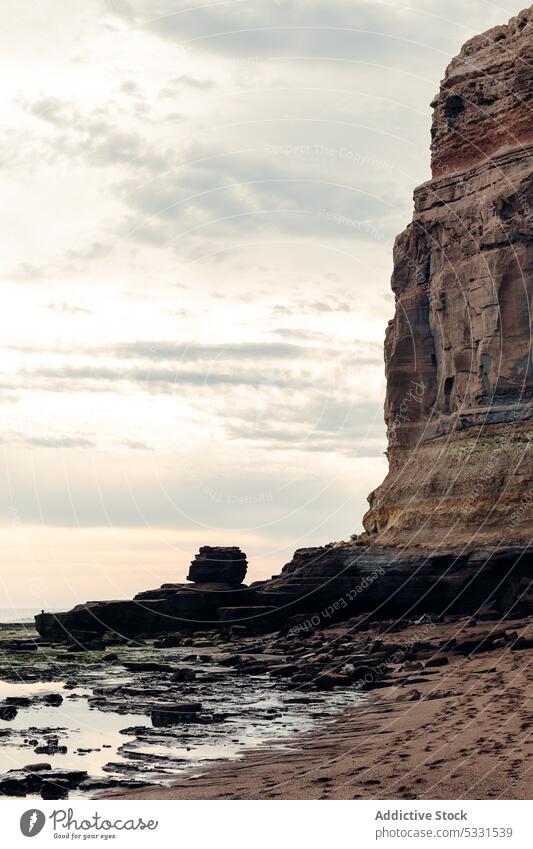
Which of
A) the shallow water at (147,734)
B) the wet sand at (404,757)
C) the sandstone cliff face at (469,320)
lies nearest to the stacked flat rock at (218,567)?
the sandstone cliff face at (469,320)

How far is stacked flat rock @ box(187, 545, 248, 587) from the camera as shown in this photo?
73375 mm

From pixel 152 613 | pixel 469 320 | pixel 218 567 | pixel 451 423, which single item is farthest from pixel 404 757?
pixel 469 320

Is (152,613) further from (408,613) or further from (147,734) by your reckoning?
(147,734)

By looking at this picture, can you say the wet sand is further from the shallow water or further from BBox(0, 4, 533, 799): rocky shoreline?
the shallow water

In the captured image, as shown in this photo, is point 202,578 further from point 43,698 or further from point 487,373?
point 43,698

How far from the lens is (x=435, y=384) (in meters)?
79.1

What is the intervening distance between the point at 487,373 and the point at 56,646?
32439 mm

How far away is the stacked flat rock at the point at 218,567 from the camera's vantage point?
7338cm

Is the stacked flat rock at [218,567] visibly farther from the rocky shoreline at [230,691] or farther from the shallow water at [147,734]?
the shallow water at [147,734]

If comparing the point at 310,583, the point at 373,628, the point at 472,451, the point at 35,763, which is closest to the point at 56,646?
the point at 310,583

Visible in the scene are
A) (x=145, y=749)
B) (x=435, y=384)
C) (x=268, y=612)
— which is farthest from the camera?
Answer: (x=435, y=384)

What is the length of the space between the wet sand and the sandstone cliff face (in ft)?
102

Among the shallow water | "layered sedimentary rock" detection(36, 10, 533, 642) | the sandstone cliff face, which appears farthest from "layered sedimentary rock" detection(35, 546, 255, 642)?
the shallow water

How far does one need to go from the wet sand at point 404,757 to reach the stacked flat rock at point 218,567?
40.2 metres
